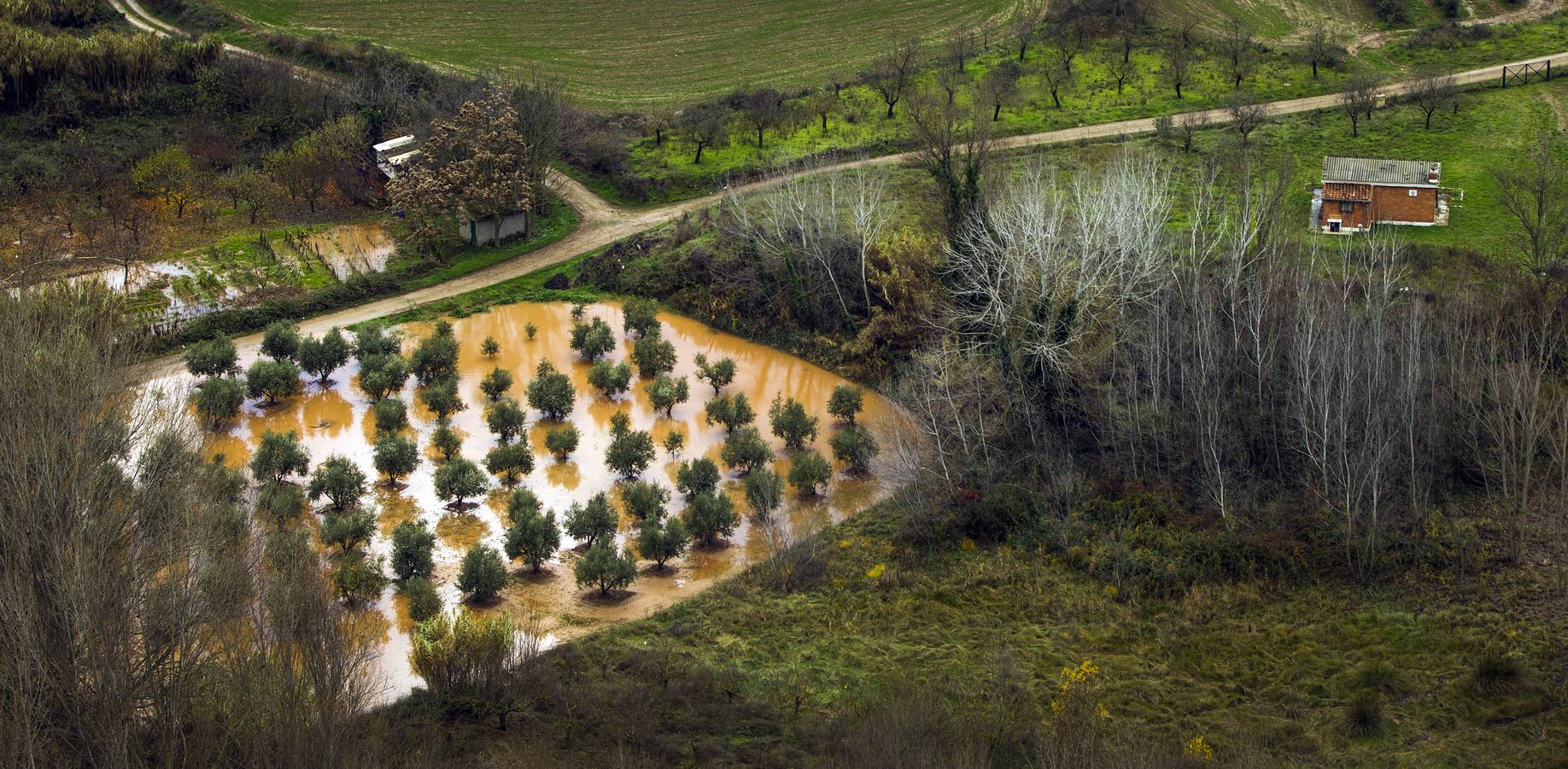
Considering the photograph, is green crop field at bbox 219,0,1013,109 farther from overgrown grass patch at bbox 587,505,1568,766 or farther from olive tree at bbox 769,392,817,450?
overgrown grass patch at bbox 587,505,1568,766

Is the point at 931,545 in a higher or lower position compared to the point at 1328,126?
lower

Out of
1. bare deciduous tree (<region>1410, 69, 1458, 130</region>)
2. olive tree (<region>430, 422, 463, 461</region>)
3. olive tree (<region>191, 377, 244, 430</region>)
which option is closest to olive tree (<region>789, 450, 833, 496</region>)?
olive tree (<region>430, 422, 463, 461</region>)

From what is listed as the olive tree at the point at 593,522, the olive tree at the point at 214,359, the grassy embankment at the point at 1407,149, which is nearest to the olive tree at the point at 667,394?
the olive tree at the point at 593,522


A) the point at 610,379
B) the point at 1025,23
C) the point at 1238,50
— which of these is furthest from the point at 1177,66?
the point at 610,379

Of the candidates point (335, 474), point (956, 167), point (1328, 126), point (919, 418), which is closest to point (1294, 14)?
point (1328, 126)

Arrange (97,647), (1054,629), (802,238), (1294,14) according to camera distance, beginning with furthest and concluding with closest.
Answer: (1294,14)
(802,238)
(1054,629)
(97,647)

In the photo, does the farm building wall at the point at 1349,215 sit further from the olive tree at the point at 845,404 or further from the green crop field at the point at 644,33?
the green crop field at the point at 644,33

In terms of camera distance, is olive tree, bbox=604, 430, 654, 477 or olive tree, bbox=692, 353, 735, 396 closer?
olive tree, bbox=604, 430, 654, 477

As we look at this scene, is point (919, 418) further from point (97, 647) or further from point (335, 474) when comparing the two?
point (97, 647)
